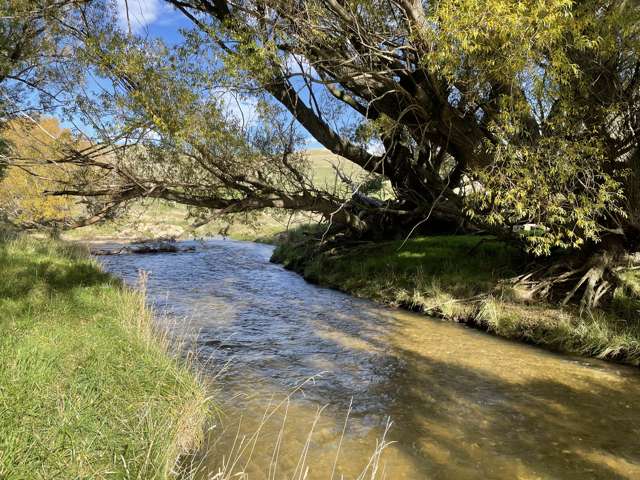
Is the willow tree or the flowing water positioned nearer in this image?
the flowing water

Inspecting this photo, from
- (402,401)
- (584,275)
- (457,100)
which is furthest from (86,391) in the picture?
(584,275)

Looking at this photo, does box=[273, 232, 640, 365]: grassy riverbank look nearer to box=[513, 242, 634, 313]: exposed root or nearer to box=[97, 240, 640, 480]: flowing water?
box=[513, 242, 634, 313]: exposed root

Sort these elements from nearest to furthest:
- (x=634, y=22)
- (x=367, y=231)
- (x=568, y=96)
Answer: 1. (x=634, y=22)
2. (x=568, y=96)
3. (x=367, y=231)

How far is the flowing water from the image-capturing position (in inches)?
195

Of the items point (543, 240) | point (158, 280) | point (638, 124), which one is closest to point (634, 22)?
point (638, 124)

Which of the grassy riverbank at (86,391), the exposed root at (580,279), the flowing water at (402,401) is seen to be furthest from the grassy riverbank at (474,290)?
the grassy riverbank at (86,391)

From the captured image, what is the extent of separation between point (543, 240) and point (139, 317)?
25.3 feet

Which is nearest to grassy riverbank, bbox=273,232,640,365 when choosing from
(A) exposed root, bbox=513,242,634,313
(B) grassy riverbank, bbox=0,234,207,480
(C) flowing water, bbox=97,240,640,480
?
(A) exposed root, bbox=513,242,634,313

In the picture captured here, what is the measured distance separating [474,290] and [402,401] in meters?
6.53

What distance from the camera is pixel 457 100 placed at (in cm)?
1017

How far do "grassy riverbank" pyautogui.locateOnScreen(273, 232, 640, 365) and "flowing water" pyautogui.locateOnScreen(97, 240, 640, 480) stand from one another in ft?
1.82

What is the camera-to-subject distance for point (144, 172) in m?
11.6

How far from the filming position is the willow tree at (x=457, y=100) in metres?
7.47

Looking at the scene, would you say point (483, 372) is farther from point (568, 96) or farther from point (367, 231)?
point (367, 231)
